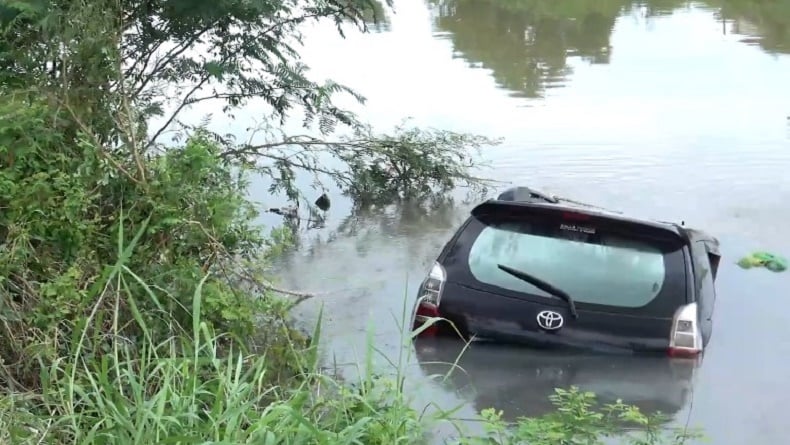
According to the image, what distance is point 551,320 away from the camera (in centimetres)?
521

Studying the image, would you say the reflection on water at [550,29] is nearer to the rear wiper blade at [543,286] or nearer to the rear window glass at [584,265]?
the rear window glass at [584,265]

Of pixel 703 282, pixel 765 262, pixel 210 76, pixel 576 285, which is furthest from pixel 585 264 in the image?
pixel 210 76

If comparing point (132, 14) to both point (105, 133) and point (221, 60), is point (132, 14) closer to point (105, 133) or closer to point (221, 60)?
point (221, 60)

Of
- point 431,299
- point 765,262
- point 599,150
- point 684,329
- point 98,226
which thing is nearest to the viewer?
point 98,226

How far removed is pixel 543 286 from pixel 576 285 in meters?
0.19

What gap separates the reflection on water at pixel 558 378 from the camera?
506cm

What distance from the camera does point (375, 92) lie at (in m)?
16.3

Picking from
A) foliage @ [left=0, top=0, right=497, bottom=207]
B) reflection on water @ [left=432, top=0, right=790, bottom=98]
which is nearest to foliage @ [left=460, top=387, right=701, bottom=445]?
foliage @ [left=0, top=0, right=497, bottom=207]

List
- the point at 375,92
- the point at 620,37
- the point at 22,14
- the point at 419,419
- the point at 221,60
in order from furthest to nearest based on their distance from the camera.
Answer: the point at 620,37
the point at 375,92
the point at 221,60
the point at 22,14
the point at 419,419

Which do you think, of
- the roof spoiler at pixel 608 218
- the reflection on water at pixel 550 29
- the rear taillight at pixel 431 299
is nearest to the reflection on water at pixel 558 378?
the rear taillight at pixel 431 299

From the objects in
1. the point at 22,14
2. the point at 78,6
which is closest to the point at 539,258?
the point at 78,6

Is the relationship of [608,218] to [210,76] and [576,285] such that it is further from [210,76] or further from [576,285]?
[210,76]

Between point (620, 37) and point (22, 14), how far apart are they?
18445 millimetres

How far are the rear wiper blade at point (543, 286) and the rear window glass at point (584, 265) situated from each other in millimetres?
26
